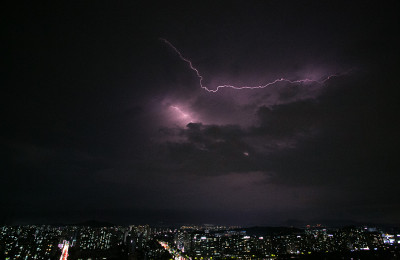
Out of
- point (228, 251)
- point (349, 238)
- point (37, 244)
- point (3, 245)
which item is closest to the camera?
point (3, 245)

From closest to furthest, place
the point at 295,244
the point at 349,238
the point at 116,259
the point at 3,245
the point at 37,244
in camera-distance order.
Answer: the point at 116,259 → the point at 3,245 → the point at 37,244 → the point at 295,244 → the point at 349,238

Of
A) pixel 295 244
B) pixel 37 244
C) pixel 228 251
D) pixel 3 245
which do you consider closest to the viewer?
pixel 3 245

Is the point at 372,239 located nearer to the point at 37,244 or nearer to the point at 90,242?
the point at 90,242

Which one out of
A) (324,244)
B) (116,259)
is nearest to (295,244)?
(324,244)

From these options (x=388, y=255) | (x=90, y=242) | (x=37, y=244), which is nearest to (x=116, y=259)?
(x=37, y=244)

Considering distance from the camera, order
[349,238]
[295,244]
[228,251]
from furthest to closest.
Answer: [349,238]
[295,244]
[228,251]

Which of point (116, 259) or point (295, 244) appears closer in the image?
point (116, 259)

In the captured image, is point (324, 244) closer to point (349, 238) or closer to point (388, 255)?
point (349, 238)

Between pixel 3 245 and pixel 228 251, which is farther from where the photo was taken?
pixel 228 251

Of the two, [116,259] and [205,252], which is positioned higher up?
[116,259]
